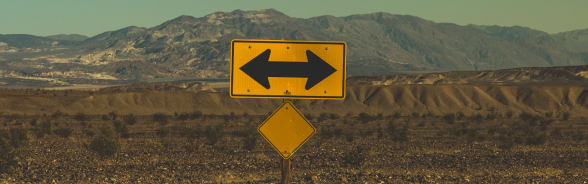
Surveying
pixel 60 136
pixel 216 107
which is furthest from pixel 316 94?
pixel 216 107

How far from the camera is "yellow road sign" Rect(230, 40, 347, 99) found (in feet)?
27.6

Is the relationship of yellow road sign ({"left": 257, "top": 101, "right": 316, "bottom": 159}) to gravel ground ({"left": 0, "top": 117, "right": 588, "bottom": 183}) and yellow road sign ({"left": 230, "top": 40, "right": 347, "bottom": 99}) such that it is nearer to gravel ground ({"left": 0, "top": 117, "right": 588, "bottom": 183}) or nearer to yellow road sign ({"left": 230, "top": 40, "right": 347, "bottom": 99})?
yellow road sign ({"left": 230, "top": 40, "right": 347, "bottom": 99})

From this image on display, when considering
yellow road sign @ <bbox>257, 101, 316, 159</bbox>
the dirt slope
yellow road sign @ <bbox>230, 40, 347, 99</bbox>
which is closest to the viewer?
yellow road sign @ <bbox>257, 101, 316, 159</bbox>

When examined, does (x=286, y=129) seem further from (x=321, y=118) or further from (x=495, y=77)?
(x=495, y=77)

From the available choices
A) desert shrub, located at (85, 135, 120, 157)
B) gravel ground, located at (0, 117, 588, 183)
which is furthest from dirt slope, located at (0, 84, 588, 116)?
desert shrub, located at (85, 135, 120, 157)

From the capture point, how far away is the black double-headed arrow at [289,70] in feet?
27.7

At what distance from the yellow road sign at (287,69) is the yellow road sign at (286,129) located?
0.31 m

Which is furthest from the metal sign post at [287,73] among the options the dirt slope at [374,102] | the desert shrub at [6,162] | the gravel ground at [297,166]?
the dirt slope at [374,102]

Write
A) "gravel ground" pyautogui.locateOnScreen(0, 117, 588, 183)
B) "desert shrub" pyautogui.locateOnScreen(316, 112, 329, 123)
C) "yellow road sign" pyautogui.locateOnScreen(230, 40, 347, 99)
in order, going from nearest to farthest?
"yellow road sign" pyautogui.locateOnScreen(230, 40, 347, 99) → "gravel ground" pyautogui.locateOnScreen(0, 117, 588, 183) → "desert shrub" pyautogui.locateOnScreen(316, 112, 329, 123)

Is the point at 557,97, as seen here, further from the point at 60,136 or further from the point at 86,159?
the point at 86,159

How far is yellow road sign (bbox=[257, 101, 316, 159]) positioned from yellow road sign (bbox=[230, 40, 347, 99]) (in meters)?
0.31

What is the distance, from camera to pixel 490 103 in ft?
251

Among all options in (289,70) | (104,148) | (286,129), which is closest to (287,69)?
(289,70)

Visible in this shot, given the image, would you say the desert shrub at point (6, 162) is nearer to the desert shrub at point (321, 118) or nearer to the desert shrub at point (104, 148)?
the desert shrub at point (104, 148)
